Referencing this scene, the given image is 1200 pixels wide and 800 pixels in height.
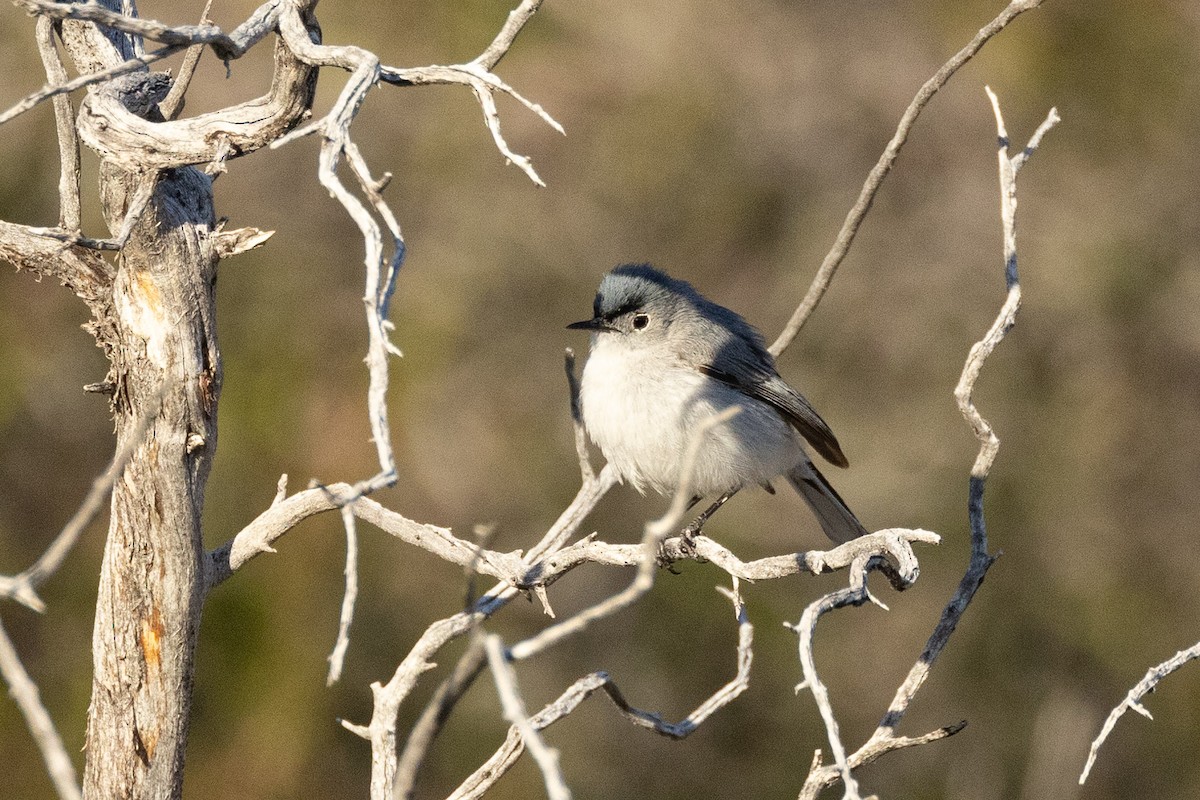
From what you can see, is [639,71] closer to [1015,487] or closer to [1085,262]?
[1085,262]

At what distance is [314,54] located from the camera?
2479mm

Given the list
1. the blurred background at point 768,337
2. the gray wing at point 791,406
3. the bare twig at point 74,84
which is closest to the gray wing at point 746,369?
the gray wing at point 791,406

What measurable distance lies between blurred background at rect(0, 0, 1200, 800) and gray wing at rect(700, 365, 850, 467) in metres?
2.73

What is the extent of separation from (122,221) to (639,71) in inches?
224

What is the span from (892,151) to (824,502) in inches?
70.7

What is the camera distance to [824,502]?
4.84m

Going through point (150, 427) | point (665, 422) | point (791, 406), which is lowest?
point (150, 427)

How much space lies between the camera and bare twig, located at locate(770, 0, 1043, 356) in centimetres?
312

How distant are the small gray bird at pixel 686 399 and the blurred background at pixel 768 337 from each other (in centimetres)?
275

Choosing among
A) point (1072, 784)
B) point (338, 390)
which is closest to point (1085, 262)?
point (1072, 784)

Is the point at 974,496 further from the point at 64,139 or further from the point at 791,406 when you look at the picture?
the point at 64,139

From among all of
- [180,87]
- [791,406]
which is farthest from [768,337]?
[180,87]

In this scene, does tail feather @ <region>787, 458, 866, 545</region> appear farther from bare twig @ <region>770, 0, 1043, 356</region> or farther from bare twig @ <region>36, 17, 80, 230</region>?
bare twig @ <region>36, 17, 80, 230</region>

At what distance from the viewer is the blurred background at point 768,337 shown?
277 inches
